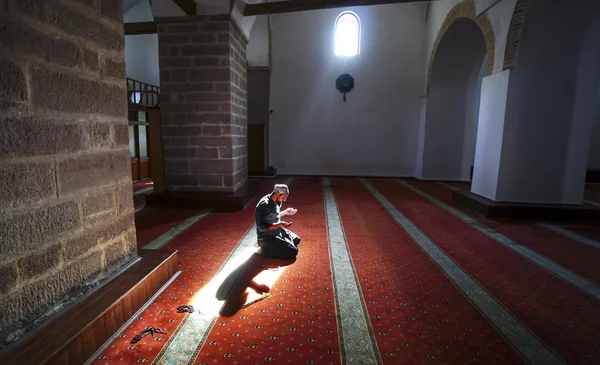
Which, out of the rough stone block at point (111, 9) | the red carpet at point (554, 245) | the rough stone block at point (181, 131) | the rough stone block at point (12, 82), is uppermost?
the rough stone block at point (111, 9)

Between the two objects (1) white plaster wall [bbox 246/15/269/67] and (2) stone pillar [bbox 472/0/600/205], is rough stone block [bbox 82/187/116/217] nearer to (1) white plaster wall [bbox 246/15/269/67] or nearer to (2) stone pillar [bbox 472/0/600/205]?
(2) stone pillar [bbox 472/0/600/205]

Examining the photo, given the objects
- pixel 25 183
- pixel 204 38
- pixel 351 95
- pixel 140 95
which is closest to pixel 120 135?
pixel 25 183

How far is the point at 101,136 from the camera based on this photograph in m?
1.98

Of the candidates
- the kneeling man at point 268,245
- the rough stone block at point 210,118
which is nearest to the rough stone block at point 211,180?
the rough stone block at point 210,118

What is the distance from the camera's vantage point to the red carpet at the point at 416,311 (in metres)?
1.73

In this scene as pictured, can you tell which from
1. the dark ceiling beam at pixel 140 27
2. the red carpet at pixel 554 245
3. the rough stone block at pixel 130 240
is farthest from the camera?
the dark ceiling beam at pixel 140 27

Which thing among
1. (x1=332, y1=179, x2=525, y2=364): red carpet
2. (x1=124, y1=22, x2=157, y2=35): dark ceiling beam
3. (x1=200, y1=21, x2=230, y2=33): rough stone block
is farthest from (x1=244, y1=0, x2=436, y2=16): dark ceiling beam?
(x1=332, y1=179, x2=525, y2=364): red carpet

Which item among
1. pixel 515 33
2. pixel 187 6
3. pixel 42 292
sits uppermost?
pixel 187 6

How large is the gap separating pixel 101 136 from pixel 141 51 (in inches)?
364

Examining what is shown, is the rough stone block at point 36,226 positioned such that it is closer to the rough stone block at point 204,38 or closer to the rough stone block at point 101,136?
the rough stone block at point 101,136

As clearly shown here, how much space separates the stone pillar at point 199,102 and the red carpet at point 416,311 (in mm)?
2594

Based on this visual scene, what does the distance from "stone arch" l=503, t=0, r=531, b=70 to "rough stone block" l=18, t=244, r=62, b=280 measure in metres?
5.33

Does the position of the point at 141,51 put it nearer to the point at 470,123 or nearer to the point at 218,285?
the point at 470,123

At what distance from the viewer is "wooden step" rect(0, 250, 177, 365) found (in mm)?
1369
